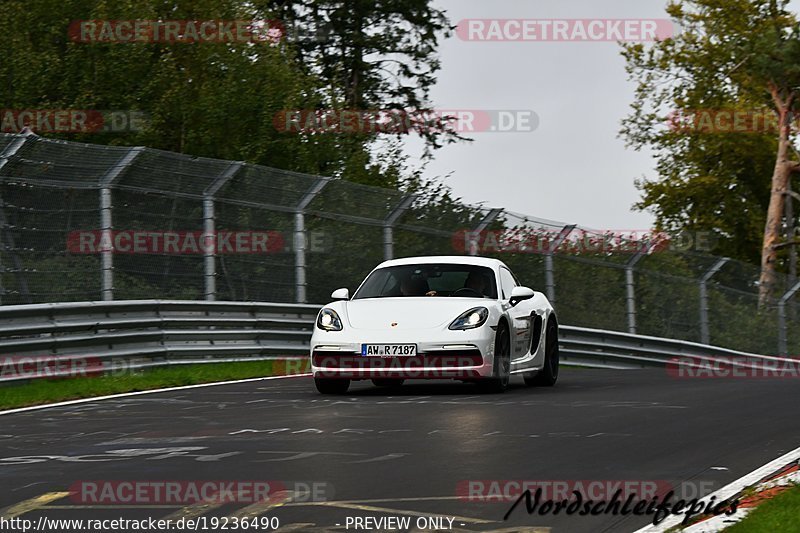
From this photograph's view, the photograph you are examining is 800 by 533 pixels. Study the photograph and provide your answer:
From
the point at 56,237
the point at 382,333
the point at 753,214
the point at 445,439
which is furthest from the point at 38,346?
the point at 753,214

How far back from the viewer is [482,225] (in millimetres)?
21734

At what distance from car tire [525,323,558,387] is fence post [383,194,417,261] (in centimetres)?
566

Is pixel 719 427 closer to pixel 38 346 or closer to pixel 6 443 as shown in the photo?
pixel 6 443

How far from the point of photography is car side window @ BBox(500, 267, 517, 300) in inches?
554

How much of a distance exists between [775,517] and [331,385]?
7.66 meters

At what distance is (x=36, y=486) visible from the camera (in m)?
7.10

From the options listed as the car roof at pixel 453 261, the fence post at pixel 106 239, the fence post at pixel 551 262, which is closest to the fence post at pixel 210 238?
the fence post at pixel 106 239

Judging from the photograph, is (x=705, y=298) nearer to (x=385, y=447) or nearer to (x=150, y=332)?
(x=150, y=332)
